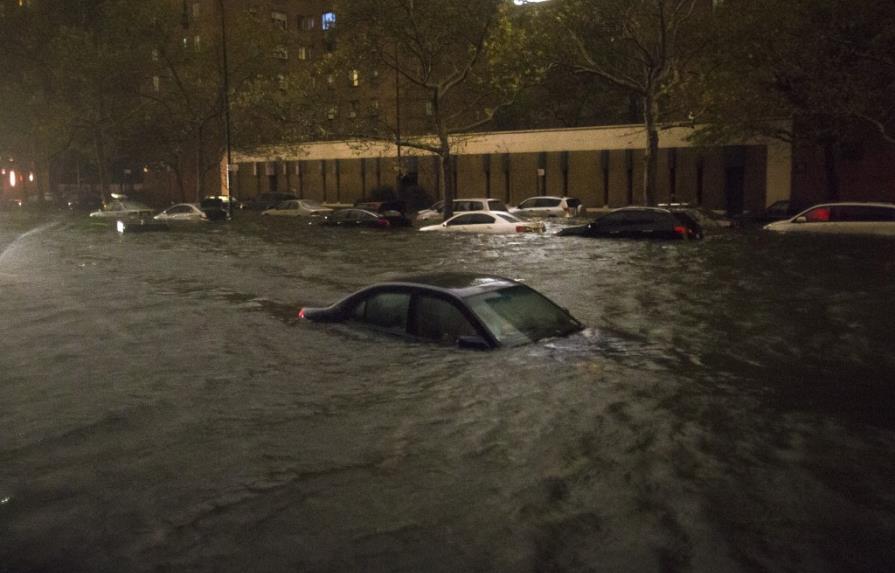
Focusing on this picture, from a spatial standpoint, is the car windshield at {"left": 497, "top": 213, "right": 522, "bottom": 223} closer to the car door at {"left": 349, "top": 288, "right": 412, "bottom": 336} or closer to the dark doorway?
the car door at {"left": 349, "top": 288, "right": 412, "bottom": 336}

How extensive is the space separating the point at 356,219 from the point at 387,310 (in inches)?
1166

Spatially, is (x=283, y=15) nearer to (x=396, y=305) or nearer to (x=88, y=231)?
(x=88, y=231)

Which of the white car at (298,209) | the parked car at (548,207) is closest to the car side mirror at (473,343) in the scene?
the parked car at (548,207)

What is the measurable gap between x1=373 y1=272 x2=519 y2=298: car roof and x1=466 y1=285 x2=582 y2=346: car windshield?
77 mm

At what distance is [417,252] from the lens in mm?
26578

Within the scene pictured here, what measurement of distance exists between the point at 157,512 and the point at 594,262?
17.6 metres

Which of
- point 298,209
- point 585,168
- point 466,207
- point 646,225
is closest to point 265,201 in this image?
point 298,209

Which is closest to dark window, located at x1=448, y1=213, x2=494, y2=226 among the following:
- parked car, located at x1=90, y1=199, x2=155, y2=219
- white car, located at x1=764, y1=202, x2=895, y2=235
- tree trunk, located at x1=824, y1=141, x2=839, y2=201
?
white car, located at x1=764, y1=202, x2=895, y2=235

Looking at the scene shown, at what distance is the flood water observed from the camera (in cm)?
537

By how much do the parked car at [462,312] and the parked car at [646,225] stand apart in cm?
1757

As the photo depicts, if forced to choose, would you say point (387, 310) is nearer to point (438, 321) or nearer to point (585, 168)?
point (438, 321)

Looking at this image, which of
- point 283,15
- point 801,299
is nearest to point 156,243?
point 801,299

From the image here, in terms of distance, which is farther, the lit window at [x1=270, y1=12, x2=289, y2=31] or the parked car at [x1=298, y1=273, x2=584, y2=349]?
the lit window at [x1=270, y1=12, x2=289, y2=31]

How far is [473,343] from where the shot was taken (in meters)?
9.35
